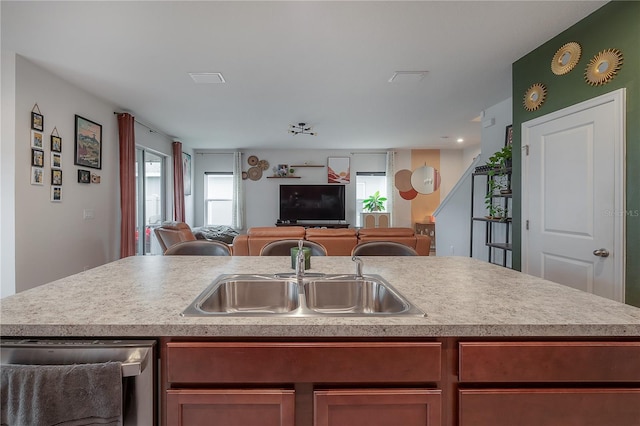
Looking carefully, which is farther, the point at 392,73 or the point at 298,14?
the point at 392,73

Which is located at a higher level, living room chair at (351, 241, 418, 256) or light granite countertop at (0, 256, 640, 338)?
living room chair at (351, 241, 418, 256)

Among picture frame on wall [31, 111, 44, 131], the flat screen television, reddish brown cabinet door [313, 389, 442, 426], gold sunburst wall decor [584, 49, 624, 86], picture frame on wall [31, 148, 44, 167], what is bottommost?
reddish brown cabinet door [313, 389, 442, 426]

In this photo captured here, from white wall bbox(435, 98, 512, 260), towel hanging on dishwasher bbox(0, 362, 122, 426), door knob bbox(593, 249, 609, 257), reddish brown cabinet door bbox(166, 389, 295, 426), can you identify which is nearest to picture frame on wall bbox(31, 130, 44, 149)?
towel hanging on dishwasher bbox(0, 362, 122, 426)

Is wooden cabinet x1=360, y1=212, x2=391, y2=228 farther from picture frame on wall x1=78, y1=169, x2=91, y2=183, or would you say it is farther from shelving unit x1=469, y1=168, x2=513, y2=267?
picture frame on wall x1=78, y1=169, x2=91, y2=183

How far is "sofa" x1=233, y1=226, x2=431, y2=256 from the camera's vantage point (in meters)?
3.48

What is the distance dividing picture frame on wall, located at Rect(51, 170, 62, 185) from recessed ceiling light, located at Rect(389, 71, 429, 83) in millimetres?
3790

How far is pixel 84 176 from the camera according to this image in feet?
12.1

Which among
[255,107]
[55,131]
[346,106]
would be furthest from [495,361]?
Answer: [55,131]

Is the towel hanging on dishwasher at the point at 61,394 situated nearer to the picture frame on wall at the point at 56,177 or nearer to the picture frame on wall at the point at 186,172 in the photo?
the picture frame on wall at the point at 56,177

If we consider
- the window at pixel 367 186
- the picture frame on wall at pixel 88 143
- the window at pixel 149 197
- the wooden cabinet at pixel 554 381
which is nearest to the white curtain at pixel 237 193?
Result: the window at pixel 149 197

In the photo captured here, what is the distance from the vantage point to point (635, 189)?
1.93 metres

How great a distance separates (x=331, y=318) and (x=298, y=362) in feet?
0.50

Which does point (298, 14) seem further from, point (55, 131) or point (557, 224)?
point (55, 131)

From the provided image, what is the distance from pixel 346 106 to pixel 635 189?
3096mm
